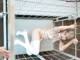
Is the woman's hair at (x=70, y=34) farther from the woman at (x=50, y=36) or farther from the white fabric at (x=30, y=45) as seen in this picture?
the white fabric at (x=30, y=45)

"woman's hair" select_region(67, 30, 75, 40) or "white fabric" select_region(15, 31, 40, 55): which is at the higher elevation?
"woman's hair" select_region(67, 30, 75, 40)

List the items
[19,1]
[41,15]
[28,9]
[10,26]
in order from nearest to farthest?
1. [10,26]
2. [19,1]
3. [28,9]
4. [41,15]

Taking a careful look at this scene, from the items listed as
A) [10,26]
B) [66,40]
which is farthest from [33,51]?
Result: [10,26]

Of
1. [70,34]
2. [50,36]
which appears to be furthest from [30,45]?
[70,34]

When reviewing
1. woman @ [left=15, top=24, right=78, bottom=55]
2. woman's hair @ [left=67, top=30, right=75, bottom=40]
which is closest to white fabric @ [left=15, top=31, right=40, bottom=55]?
woman @ [left=15, top=24, right=78, bottom=55]

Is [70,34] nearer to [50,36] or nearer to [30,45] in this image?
[50,36]

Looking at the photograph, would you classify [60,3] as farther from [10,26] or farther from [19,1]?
[10,26]

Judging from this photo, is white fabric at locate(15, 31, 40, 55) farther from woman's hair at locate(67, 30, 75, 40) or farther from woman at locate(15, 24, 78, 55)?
woman's hair at locate(67, 30, 75, 40)

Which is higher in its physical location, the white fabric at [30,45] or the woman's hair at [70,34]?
the woman's hair at [70,34]

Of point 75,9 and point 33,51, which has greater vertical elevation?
point 75,9

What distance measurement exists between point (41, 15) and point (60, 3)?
0.21 metres

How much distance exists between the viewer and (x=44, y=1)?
1.10 metres

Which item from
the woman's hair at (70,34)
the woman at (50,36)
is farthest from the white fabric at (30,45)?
the woman's hair at (70,34)

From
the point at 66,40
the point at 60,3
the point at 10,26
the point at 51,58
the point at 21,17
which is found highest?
the point at 60,3
